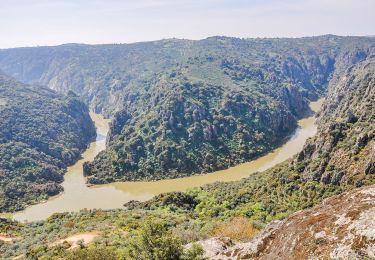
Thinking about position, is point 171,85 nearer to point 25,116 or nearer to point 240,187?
point 25,116

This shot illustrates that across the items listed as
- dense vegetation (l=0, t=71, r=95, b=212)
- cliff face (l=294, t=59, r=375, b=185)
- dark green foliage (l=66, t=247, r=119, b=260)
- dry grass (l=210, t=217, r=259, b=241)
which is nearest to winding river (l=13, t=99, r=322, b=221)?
dense vegetation (l=0, t=71, r=95, b=212)

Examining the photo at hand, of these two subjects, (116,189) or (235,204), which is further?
(116,189)

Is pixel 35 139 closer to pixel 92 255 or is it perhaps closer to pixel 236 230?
pixel 236 230

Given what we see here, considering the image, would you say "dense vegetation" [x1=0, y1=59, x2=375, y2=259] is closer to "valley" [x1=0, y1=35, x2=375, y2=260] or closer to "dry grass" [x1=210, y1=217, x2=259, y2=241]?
"dry grass" [x1=210, y1=217, x2=259, y2=241]

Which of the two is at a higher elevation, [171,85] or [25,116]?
[171,85]

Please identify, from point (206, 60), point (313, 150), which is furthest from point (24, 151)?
point (206, 60)

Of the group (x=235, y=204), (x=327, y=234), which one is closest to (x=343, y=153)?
(x=235, y=204)

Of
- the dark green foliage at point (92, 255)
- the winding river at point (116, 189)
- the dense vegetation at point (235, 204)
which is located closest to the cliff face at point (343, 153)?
the dense vegetation at point (235, 204)
